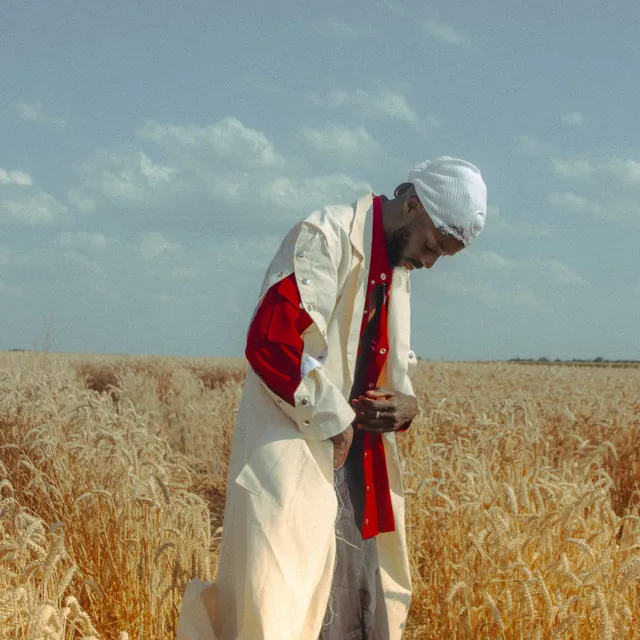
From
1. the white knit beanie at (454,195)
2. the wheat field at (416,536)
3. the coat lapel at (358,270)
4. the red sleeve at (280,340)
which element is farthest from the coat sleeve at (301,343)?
the wheat field at (416,536)

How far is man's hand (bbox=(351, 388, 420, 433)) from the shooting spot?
8.05 ft

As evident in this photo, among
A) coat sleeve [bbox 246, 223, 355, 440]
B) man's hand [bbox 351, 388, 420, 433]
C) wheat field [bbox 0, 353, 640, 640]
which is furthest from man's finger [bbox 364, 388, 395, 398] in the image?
wheat field [bbox 0, 353, 640, 640]

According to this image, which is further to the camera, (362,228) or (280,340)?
(362,228)

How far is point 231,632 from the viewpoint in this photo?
2248 millimetres

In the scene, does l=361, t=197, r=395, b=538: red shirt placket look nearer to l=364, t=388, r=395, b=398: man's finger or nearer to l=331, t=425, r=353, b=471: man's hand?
l=364, t=388, r=395, b=398: man's finger

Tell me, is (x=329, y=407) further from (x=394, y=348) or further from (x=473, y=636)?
(x=473, y=636)

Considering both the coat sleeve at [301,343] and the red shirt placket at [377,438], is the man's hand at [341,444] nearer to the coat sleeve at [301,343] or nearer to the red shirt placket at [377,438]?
the coat sleeve at [301,343]

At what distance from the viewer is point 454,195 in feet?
7.84

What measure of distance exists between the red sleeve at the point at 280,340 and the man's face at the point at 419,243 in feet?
1.48

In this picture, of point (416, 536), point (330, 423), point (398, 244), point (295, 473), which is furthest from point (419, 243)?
point (416, 536)

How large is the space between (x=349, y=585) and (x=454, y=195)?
4.35ft

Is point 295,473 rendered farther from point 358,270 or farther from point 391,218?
point 391,218

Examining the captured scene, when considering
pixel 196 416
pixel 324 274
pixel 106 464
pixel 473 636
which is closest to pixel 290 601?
pixel 324 274

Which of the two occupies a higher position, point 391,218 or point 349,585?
point 391,218
